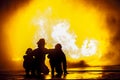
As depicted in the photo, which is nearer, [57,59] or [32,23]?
[57,59]

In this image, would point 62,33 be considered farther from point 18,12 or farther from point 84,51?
point 18,12

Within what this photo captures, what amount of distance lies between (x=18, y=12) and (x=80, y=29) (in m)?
7.11

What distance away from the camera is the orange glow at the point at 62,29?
122ft

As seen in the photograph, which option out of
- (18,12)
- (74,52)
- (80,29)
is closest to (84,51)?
(74,52)

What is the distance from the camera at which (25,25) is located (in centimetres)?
4359

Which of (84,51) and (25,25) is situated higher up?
(25,25)

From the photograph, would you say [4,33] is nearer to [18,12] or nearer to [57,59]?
[18,12]

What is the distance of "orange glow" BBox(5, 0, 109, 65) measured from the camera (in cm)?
3706

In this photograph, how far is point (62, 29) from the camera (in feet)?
124

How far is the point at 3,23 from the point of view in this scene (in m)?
46.2

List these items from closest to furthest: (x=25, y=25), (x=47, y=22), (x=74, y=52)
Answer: (x=74, y=52) → (x=47, y=22) → (x=25, y=25)

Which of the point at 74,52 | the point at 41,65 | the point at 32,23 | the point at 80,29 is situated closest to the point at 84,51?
the point at 74,52

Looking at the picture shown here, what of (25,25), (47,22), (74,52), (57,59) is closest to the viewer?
(57,59)

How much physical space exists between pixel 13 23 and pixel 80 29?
7761mm
